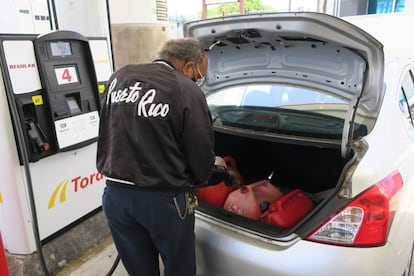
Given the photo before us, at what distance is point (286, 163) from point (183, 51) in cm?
132

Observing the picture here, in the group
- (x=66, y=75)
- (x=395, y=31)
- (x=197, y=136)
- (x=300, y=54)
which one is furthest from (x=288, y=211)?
(x=395, y=31)

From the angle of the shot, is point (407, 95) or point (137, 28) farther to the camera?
point (137, 28)

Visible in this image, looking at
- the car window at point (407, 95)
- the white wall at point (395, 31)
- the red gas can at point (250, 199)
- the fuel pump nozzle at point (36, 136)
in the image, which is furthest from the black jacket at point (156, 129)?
the white wall at point (395, 31)

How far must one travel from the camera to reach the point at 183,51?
158 centimetres

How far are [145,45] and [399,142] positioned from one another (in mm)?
3228

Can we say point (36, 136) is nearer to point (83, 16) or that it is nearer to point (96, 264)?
point (96, 264)

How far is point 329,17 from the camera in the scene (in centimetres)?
149

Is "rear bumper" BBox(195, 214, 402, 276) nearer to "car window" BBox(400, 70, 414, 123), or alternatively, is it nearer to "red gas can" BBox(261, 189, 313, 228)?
"red gas can" BBox(261, 189, 313, 228)

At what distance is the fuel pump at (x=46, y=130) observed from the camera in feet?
7.04

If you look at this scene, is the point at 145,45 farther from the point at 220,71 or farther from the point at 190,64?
the point at 190,64

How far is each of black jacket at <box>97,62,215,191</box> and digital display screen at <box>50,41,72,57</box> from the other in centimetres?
111

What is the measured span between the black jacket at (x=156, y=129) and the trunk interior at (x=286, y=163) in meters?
0.80

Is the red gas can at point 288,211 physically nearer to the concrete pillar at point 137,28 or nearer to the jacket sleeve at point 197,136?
the jacket sleeve at point 197,136

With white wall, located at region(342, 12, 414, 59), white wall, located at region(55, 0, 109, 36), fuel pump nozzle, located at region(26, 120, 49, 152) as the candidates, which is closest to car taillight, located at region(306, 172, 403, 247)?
fuel pump nozzle, located at region(26, 120, 49, 152)
